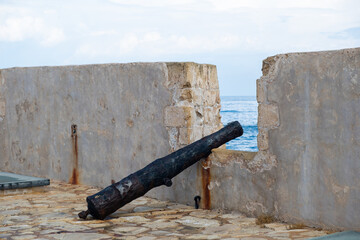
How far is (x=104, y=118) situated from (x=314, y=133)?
3226 mm

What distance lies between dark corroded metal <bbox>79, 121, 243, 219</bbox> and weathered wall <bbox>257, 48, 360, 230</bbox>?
2.00 feet

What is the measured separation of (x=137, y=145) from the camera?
22.4 ft

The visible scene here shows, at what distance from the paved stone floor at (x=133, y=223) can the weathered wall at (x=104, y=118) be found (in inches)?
19.9

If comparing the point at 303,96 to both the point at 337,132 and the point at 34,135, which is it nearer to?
the point at 337,132

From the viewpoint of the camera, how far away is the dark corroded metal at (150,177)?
5.40 m

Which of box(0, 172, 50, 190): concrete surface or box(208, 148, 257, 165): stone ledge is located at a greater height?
box(208, 148, 257, 165): stone ledge

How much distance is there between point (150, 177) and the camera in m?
5.50

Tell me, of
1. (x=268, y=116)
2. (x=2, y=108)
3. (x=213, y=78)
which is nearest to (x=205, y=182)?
(x=268, y=116)

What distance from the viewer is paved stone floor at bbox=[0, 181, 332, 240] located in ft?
15.9

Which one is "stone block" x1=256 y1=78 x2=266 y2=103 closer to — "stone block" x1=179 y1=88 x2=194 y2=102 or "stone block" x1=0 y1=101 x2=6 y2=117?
"stone block" x1=179 y1=88 x2=194 y2=102

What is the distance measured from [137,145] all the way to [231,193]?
1573mm

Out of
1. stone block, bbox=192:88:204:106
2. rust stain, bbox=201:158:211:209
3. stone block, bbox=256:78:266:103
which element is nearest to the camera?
stone block, bbox=256:78:266:103

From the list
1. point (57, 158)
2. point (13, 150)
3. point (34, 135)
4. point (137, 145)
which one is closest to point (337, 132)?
point (137, 145)

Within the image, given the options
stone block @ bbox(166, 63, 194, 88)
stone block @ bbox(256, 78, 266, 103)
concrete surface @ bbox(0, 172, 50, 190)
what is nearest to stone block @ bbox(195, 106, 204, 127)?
stone block @ bbox(166, 63, 194, 88)
